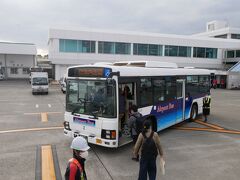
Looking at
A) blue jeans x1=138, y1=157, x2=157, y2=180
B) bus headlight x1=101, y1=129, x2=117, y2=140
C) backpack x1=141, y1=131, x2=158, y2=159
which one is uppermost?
backpack x1=141, y1=131, x2=158, y2=159

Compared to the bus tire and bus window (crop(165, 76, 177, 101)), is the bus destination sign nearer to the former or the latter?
bus window (crop(165, 76, 177, 101))

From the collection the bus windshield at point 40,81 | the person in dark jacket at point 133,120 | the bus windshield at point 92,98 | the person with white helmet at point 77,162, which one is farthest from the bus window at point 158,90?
the bus windshield at point 40,81

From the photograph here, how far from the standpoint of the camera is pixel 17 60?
57.7 m

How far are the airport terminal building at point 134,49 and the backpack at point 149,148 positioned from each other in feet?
127

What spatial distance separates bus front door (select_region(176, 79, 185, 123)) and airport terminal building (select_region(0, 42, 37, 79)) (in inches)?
1904

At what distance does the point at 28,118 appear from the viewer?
14.2m

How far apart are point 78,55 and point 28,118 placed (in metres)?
30.2

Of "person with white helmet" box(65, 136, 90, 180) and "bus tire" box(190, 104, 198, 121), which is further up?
"person with white helmet" box(65, 136, 90, 180)

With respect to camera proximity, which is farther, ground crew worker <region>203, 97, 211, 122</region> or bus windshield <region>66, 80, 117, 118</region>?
ground crew worker <region>203, 97, 211, 122</region>

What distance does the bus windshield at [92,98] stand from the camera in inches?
307

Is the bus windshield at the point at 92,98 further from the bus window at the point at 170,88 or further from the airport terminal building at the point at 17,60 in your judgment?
the airport terminal building at the point at 17,60

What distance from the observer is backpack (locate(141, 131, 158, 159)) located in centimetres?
529

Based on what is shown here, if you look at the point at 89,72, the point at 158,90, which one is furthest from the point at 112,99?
the point at 158,90

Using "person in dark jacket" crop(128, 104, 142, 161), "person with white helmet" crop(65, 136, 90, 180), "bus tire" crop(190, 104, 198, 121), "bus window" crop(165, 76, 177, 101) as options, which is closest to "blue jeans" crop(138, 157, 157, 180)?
"person with white helmet" crop(65, 136, 90, 180)
